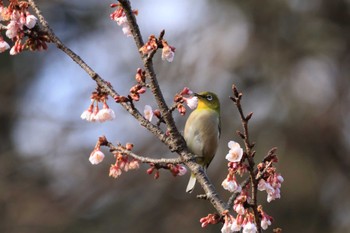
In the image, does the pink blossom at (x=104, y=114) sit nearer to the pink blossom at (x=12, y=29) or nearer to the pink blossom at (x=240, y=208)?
the pink blossom at (x=12, y=29)

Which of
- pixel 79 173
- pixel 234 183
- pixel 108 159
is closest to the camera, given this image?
pixel 234 183

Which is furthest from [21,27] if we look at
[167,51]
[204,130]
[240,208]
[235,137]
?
[235,137]

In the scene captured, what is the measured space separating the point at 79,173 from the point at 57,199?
60 centimetres

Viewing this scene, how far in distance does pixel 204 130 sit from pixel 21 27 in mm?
1476

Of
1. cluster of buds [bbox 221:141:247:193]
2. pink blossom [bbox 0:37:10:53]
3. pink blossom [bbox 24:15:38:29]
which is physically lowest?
cluster of buds [bbox 221:141:247:193]

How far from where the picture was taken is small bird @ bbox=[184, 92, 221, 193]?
3436mm

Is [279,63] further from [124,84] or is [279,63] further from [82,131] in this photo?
[82,131]

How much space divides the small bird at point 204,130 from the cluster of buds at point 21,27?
110 centimetres

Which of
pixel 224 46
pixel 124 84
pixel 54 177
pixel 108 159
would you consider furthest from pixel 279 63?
pixel 54 177

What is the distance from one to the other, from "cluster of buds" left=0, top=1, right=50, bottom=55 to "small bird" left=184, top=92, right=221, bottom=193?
1.10 meters

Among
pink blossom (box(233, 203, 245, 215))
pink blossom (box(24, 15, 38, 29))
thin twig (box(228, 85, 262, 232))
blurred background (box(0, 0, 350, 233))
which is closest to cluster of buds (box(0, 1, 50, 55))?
pink blossom (box(24, 15, 38, 29))

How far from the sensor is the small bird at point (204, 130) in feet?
11.3

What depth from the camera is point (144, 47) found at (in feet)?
7.50

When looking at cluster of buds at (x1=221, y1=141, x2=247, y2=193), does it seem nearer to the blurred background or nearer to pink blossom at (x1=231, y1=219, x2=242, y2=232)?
pink blossom at (x1=231, y1=219, x2=242, y2=232)
